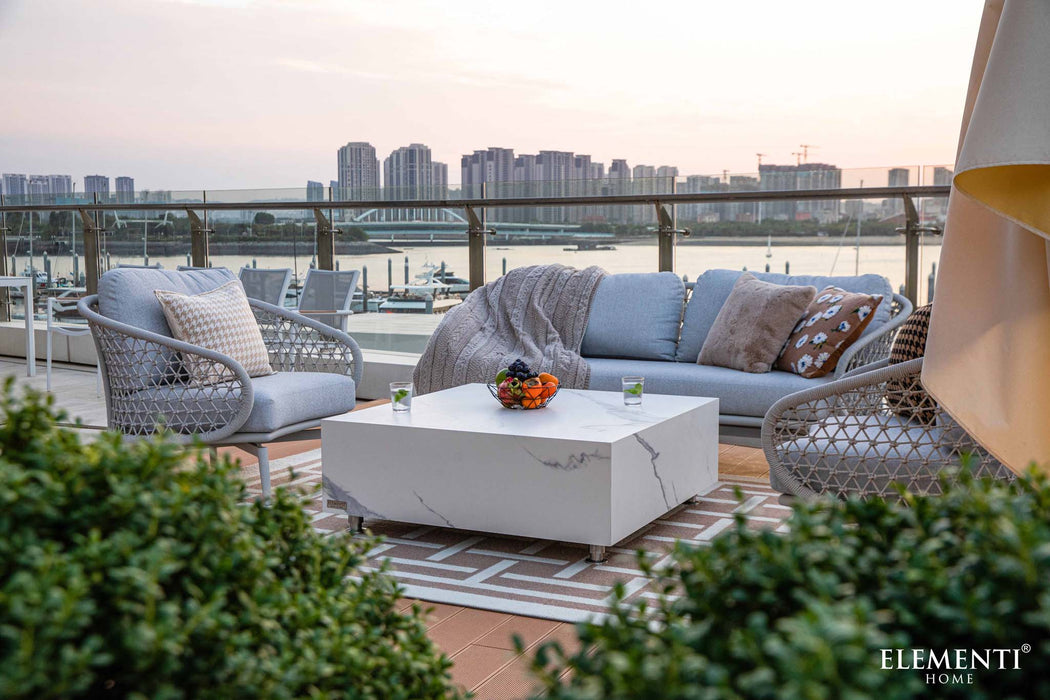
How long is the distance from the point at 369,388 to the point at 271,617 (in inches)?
217

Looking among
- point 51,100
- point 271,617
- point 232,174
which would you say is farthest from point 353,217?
point 271,617

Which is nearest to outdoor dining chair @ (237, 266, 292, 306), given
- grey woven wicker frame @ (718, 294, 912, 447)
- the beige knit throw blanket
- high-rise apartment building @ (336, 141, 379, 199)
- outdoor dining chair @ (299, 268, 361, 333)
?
outdoor dining chair @ (299, 268, 361, 333)

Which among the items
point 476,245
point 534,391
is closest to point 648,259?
point 476,245

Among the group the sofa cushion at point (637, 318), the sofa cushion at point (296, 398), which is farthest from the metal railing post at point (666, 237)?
the sofa cushion at point (296, 398)

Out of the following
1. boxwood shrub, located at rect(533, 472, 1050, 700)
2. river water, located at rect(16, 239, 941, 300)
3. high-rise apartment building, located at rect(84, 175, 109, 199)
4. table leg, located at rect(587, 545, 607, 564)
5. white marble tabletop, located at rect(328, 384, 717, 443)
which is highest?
high-rise apartment building, located at rect(84, 175, 109, 199)

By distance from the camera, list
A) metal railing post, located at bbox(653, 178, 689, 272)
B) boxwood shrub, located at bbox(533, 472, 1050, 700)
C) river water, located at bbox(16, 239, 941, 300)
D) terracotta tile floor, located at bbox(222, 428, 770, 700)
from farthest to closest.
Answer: metal railing post, located at bbox(653, 178, 689, 272) → river water, located at bbox(16, 239, 941, 300) → terracotta tile floor, located at bbox(222, 428, 770, 700) → boxwood shrub, located at bbox(533, 472, 1050, 700)

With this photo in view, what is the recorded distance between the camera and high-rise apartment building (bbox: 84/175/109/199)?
7.84 m

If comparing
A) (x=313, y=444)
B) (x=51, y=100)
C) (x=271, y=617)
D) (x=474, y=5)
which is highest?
(x=474, y=5)

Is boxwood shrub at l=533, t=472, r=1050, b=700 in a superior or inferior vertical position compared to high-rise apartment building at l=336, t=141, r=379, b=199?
inferior

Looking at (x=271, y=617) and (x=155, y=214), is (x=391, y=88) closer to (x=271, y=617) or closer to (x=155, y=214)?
(x=155, y=214)

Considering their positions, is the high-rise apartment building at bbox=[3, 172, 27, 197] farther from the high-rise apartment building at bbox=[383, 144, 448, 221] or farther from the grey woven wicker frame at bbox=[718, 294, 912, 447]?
the grey woven wicker frame at bbox=[718, 294, 912, 447]

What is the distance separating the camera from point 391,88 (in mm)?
8430

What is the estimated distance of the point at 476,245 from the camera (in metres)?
5.97

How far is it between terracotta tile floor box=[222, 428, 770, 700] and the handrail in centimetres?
331
